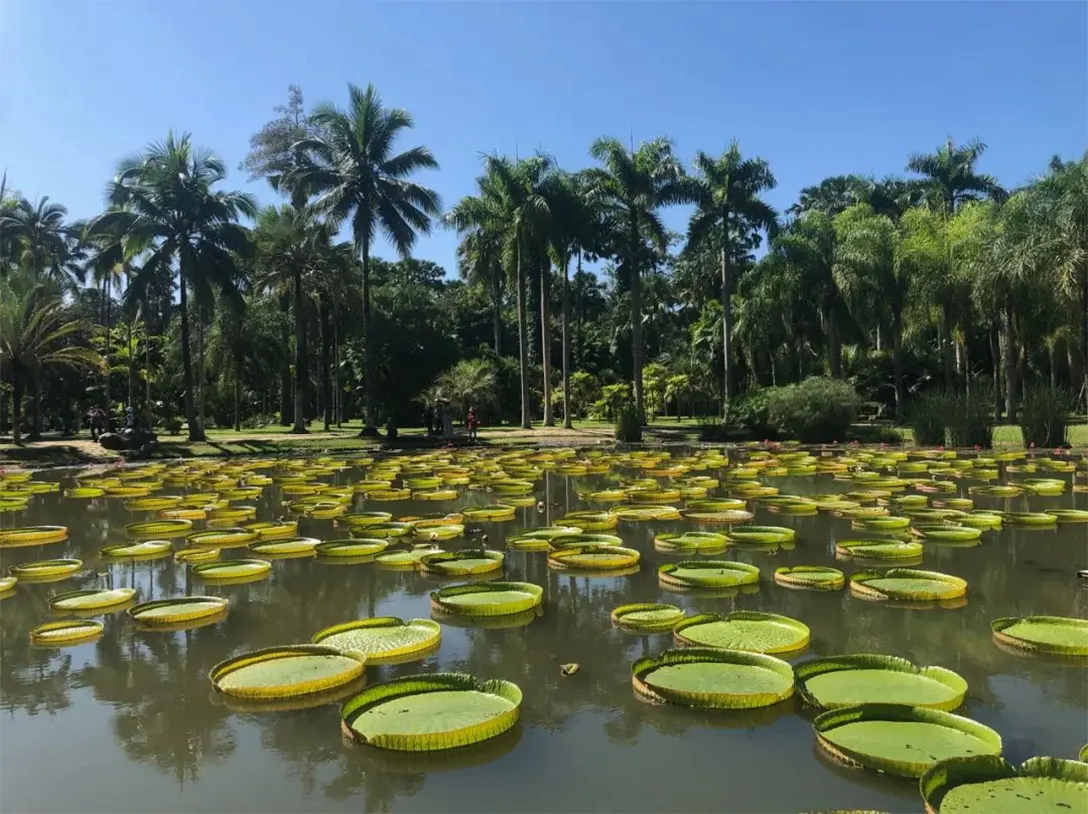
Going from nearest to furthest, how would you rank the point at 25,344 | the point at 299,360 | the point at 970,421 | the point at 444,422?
the point at 970,421, the point at 25,344, the point at 444,422, the point at 299,360

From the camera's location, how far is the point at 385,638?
223 inches

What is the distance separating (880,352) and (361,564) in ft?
134

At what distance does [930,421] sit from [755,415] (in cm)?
667

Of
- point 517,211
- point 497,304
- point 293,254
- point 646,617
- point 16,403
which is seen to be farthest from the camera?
point 497,304

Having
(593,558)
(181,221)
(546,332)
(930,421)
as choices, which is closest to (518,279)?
(546,332)

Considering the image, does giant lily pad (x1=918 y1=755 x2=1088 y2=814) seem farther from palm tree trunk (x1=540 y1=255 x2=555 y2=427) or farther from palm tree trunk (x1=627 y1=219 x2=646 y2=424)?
palm tree trunk (x1=540 y1=255 x2=555 y2=427)

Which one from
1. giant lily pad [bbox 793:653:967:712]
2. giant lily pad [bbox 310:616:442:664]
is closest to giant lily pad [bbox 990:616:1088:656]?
giant lily pad [bbox 793:653:967:712]

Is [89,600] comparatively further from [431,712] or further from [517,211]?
[517,211]

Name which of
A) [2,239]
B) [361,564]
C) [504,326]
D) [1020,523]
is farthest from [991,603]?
[504,326]

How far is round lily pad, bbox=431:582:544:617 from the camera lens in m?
6.48

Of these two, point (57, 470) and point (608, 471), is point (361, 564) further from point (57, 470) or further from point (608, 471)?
point (57, 470)

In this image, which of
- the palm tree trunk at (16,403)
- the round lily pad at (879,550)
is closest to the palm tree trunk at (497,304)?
the palm tree trunk at (16,403)

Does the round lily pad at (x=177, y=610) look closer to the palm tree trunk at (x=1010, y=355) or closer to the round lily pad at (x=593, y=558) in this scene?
the round lily pad at (x=593, y=558)

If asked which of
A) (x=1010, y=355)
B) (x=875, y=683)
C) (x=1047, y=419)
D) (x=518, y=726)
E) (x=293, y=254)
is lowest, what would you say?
(x=518, y=726)
